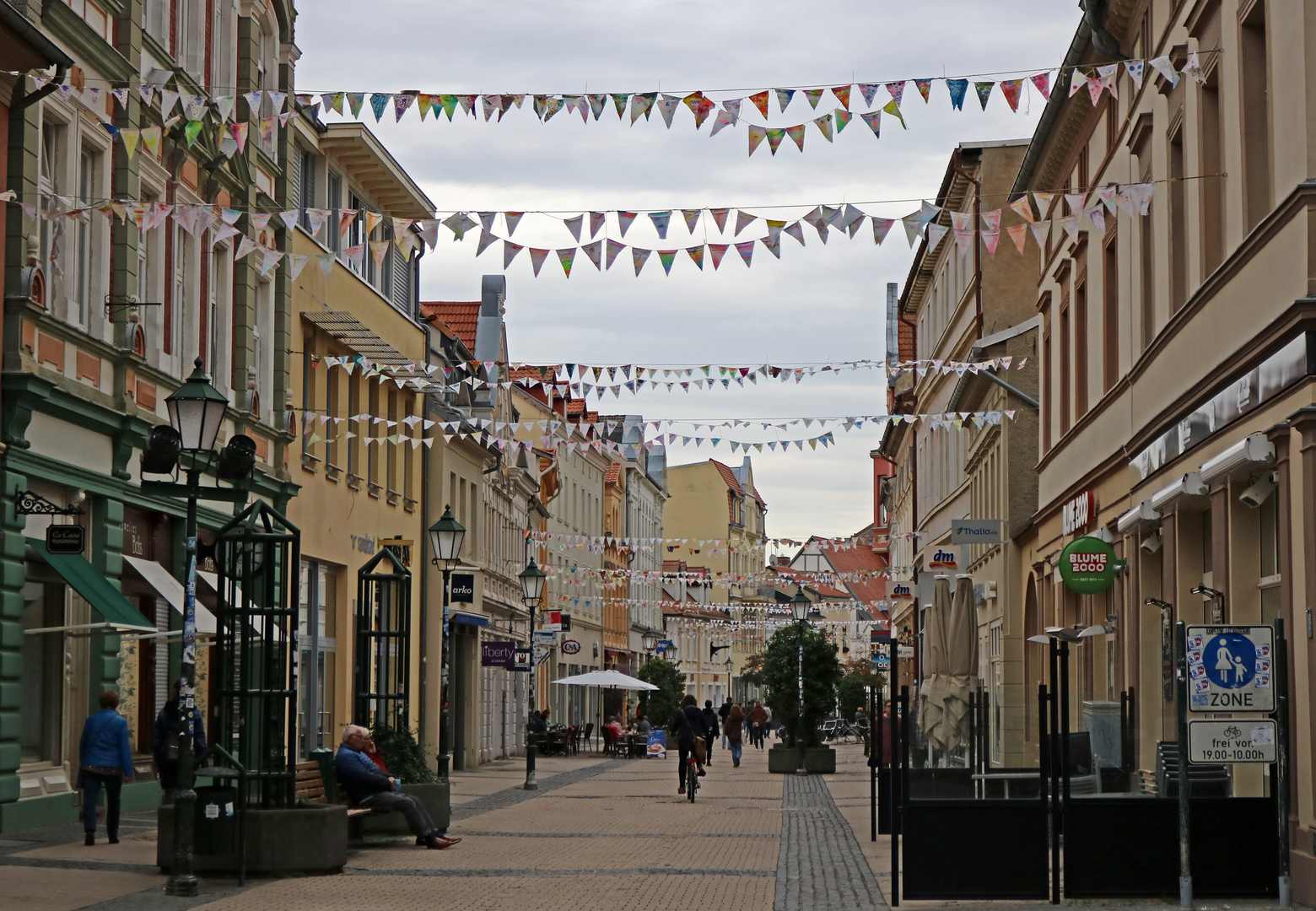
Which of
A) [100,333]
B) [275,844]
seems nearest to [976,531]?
[100,333]

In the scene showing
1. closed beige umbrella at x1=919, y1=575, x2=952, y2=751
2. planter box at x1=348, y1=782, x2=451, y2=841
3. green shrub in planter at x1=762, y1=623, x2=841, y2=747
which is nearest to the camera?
closed beige umbrella at x1=919, y1=575, x2=952, y2=751

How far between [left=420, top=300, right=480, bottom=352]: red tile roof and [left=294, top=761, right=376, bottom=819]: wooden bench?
36.1 meters

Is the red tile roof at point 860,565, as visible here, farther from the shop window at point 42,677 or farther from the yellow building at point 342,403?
the shop window at point 42,677

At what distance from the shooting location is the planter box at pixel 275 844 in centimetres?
1493

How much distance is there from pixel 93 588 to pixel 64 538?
0.88 m

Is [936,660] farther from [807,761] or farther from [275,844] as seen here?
[807,761]

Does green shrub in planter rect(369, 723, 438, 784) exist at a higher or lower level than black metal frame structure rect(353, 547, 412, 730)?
lower

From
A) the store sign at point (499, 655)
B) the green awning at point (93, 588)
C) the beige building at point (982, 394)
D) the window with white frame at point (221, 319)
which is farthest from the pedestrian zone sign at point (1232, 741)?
the store sign at point (499, 655)

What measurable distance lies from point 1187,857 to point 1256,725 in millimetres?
1099

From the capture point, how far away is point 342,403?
34312 mm

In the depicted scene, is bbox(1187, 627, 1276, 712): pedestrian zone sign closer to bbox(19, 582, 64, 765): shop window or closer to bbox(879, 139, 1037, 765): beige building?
bbox(19, 582, 64, 765): shop window

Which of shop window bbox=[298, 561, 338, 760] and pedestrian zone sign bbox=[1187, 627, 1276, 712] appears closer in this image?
pedestrian zone sign bbox=[1187, 627, 1276, 712]

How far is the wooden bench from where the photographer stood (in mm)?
16578

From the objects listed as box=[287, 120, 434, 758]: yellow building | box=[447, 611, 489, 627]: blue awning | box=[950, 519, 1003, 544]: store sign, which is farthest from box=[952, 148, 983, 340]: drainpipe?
box=[447, 611, 489, 627]: blue awning
